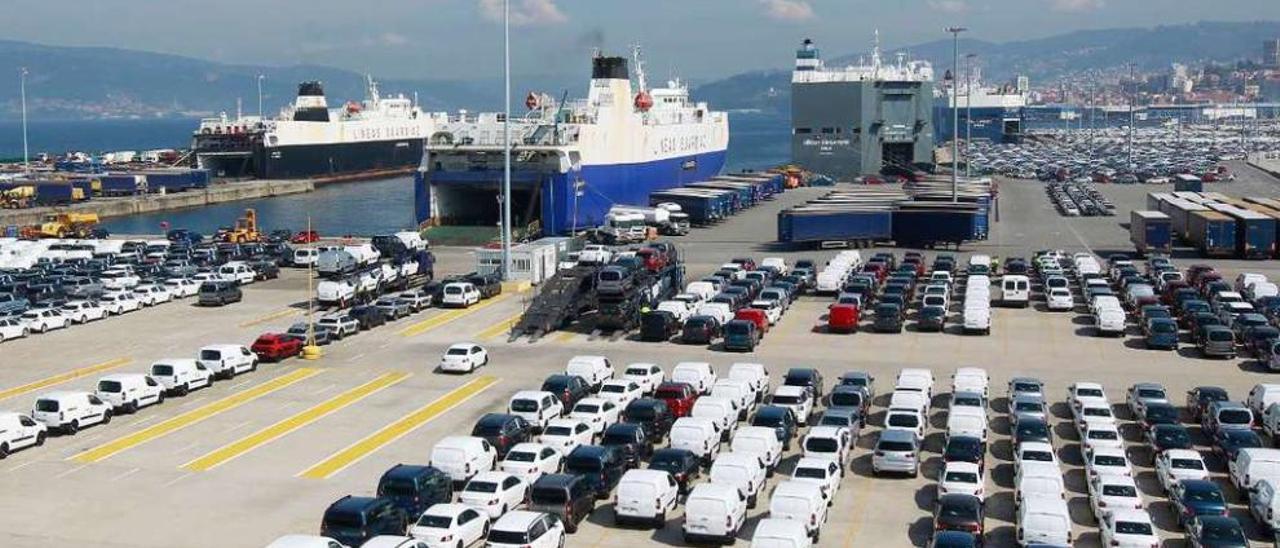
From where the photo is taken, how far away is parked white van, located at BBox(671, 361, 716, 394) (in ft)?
93.4

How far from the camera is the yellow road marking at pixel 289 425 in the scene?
944 inches

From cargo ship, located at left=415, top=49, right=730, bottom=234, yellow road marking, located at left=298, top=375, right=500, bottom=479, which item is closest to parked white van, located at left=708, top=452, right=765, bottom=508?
yellow road marking, located at left=298, top=375, right=500, bottom=479

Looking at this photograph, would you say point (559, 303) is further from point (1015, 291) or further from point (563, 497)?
point (563, 497)

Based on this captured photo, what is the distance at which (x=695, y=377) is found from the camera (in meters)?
28.6

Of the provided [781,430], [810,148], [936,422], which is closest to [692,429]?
[781,430]

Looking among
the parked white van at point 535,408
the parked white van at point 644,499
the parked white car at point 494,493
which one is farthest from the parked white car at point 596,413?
the parked white van at point 644,499

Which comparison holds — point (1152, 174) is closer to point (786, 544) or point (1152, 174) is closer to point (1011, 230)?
point (1011, 230)

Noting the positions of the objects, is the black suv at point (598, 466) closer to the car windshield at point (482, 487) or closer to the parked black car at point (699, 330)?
the car windshield at point (482, 487)

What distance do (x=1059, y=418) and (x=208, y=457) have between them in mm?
15499

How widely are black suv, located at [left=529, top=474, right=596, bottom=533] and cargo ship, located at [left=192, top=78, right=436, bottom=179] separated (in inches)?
4314

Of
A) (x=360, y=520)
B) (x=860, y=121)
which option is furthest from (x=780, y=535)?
(x=860, y=121)

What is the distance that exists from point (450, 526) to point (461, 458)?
3.29m

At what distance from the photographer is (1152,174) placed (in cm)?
11012

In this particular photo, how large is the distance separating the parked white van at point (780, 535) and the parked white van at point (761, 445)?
3.78 meters
